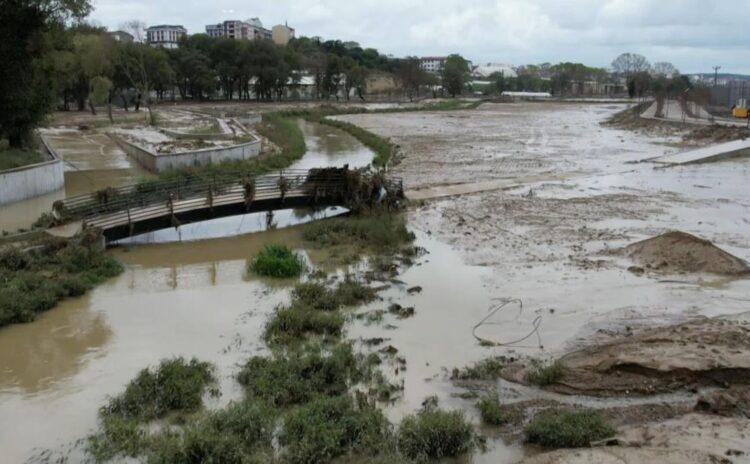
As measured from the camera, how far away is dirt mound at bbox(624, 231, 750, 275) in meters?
16.1

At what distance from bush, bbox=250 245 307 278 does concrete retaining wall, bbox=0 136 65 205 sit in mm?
10674

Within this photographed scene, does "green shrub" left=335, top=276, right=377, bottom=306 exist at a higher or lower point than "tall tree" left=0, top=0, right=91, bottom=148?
lower

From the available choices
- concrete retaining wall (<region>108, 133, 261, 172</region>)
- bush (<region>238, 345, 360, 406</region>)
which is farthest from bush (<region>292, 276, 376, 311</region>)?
concrete retaining wall (<region>108, 133, 261, 172</region>)

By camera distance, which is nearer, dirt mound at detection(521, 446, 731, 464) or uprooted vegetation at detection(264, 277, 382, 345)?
dirt mound at detection(521, 446, 731, 464)

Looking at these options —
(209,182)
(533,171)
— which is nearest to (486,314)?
(209,182)

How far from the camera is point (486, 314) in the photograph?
13.6 m

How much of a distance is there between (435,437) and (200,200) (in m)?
13.5

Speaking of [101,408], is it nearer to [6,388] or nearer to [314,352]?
[6,388]

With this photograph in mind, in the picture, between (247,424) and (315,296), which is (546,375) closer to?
(247,424)

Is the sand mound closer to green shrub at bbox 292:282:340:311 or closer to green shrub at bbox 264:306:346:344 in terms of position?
green shrub at bbox 264:306:346:344

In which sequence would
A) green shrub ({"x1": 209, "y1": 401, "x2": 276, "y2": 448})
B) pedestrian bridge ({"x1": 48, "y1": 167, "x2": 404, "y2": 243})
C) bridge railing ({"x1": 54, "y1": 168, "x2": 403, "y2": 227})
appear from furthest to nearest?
bridge railing ({"x1": 54, "y1": 168, "x2": 403, "y2": 227})
pedestrian bridge ({"x1": 48, "y1": 167, "x2": 404, "y2": 243})
green shrub ({"x1": 209, "y1": 401, "x2": 276, "y2": 448})

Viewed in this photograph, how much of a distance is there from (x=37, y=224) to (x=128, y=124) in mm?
40099

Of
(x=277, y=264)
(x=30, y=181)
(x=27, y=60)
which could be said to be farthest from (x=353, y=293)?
(x=27, y=60)

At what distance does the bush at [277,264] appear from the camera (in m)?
16.1
